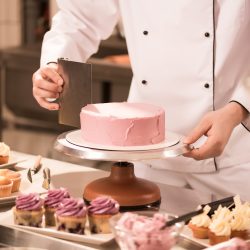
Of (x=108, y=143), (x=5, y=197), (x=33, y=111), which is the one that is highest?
(x=108, y=143)

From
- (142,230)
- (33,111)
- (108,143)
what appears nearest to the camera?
(142,230)

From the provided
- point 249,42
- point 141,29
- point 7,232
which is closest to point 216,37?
point 249,42

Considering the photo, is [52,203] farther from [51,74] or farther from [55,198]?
[51,74]

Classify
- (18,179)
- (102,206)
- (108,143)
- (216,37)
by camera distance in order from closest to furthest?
(102,206), (108,143), (18,179), (216,37)

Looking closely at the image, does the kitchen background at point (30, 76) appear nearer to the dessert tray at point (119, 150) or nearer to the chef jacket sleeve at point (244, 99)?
the chef jacket sleeve at point (244, 99)

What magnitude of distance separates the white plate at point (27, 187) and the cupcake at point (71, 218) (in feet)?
0.93

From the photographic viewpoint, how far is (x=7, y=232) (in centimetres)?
179

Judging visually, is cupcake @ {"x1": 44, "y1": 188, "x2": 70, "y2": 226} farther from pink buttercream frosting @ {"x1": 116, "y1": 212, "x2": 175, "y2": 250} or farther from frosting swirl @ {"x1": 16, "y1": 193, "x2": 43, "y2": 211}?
pink buttercream frosting @ {"x1": 116, "y1": 212, "x2": 175, "y2": 250}

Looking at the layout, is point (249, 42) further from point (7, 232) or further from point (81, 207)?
point (7, 232)

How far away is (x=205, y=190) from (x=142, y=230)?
2.87ft

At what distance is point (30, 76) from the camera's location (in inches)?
200

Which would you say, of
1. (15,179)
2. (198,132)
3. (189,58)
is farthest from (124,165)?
(189,58)

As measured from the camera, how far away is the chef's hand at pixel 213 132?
1.92 m

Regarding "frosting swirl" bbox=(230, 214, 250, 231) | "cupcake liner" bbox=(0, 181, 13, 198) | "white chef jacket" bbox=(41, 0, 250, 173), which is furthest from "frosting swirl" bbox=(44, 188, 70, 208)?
"white chef jacket" bbox=(41, 0, 250, 173)
